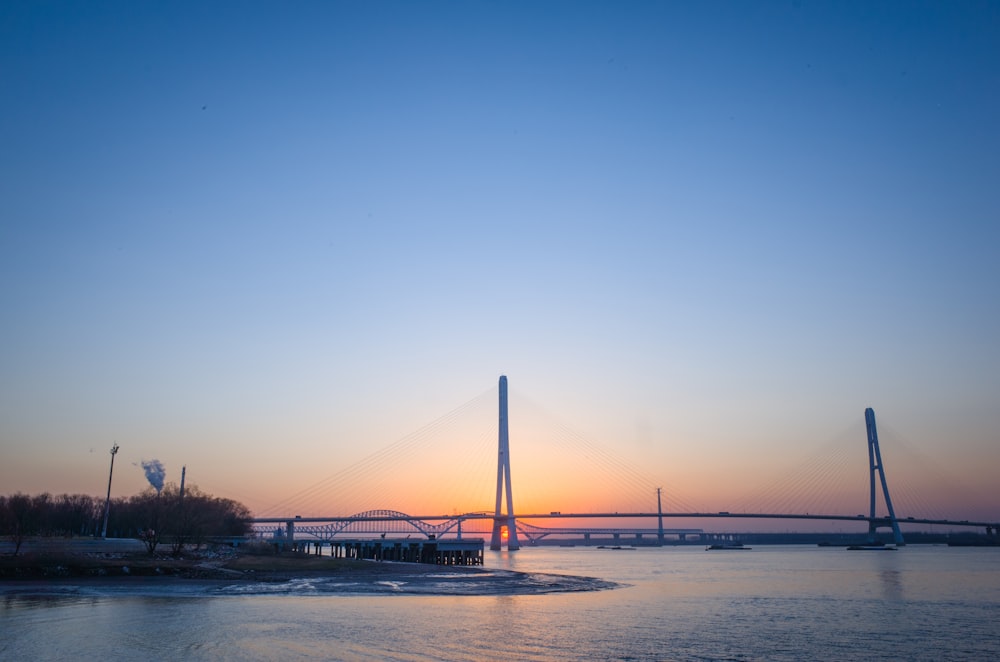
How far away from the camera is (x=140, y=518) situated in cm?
7119

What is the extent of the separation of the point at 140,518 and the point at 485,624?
56285mm

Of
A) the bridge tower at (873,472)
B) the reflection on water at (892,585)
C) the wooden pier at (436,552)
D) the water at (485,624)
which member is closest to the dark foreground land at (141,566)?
the water at (485,624)

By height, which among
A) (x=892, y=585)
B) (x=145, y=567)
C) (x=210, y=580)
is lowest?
(x=892, y=585)

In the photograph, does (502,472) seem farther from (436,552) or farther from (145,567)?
(145,567)

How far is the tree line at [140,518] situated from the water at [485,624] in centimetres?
1867

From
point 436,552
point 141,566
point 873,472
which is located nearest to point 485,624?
point 141,566

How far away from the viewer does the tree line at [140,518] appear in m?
55.2

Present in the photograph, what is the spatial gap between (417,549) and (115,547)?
33.6m

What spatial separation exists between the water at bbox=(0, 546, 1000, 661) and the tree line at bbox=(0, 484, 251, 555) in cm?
1867

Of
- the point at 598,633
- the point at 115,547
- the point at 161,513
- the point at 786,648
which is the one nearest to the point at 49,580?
the point at 115,547

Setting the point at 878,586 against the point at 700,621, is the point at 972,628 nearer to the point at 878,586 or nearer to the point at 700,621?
the point at 700,621

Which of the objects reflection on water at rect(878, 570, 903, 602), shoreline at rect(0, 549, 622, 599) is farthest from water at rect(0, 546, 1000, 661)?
shoreline at rect(0, 549, 622, 599)

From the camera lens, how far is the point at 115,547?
5097 centimetres

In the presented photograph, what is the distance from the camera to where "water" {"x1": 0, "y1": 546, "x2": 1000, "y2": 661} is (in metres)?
20.3
